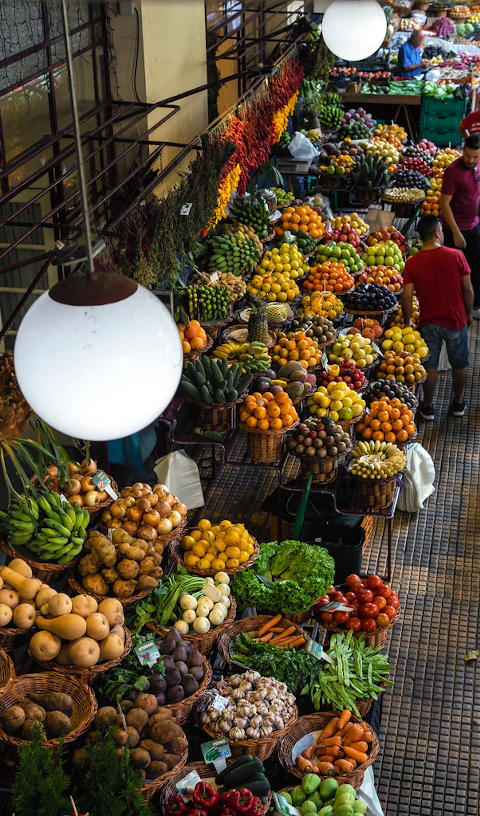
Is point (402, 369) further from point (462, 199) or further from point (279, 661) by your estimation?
point (279, 661)

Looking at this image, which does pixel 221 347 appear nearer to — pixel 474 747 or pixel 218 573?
pixel 218 573

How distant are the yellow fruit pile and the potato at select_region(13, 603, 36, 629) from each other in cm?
107

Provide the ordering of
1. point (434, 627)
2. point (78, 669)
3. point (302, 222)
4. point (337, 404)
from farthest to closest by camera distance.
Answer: point (302, 222)
point (337, 404)
point (434, 627)
point (78, 669)

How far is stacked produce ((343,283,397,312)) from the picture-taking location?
699 centimetres

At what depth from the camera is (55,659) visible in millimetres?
3414

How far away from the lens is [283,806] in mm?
3277

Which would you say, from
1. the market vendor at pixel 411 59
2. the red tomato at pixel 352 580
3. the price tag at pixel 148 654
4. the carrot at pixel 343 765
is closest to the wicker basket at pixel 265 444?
the red tomato at pixel 352 580

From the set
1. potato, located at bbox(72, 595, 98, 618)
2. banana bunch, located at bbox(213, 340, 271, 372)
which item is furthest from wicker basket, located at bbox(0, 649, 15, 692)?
banana bunch, located at bbox(213, 340, 271, 372)

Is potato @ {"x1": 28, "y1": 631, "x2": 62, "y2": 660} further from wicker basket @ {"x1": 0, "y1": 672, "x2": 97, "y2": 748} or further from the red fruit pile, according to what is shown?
the red fruit pile

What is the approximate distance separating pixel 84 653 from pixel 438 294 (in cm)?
406

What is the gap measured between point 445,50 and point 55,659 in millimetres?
13433

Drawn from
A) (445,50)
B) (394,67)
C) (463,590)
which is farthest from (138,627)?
(445,50)

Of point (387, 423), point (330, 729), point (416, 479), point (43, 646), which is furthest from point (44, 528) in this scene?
point (416, 479)

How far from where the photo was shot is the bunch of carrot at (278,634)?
4098mm
